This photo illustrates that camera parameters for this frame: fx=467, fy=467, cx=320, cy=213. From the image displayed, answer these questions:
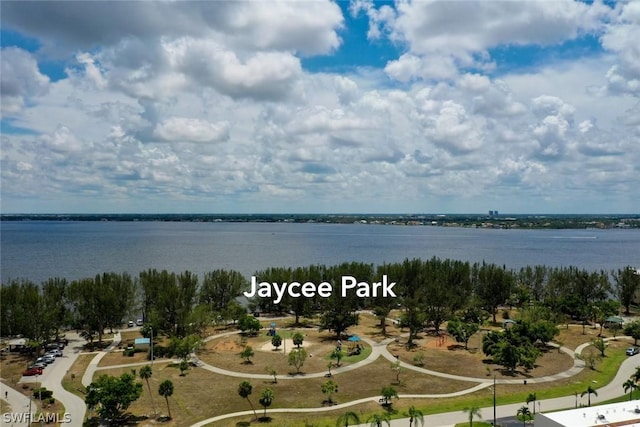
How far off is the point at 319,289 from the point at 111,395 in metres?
50.0

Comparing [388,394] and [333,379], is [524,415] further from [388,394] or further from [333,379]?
[333,379]

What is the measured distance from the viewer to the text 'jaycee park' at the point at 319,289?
80.6 m

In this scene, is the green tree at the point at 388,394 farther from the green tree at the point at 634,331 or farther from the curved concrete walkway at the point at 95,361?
the green tree at the point at 634,331

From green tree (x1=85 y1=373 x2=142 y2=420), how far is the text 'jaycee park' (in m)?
39.8

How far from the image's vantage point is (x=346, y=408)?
4441 cm

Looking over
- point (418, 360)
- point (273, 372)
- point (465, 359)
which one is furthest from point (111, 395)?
point (465, 359)

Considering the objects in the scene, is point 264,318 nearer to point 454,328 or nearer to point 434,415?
point 454,328

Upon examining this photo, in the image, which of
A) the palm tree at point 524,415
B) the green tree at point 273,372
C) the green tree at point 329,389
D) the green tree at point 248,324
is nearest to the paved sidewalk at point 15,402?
the green tree at point 273,372

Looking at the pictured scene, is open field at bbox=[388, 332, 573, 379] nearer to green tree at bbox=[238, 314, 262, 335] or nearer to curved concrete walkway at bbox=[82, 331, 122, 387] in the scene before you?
green tree at bbox=[238, 314, 262, 335]

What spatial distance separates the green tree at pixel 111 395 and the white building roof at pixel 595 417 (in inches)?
1293

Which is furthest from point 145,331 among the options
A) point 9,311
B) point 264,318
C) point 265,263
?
point 265,263

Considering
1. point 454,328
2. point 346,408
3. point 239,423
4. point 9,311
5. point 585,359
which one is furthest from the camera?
point 454,328

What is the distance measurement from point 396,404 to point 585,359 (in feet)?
98.2

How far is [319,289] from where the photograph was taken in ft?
282
